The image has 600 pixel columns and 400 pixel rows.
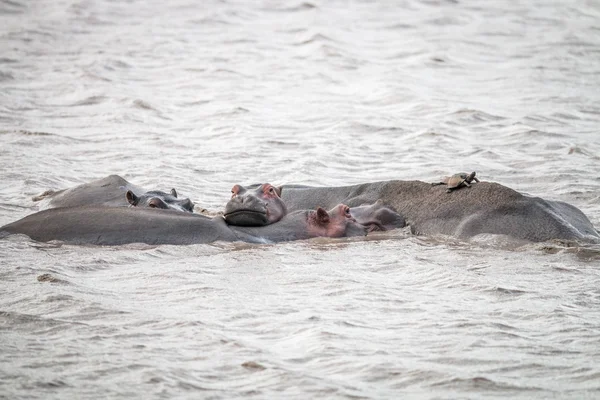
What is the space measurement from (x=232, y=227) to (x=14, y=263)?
5.51ft

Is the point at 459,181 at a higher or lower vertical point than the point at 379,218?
higher

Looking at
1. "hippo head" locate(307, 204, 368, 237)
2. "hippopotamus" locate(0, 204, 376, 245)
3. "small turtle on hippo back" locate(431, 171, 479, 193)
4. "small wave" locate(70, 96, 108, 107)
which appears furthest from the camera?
"small wave" locate(70, 96, 108, 107)

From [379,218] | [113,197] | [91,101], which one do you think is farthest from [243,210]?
[91,101]

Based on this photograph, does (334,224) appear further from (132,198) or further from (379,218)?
(132,198)

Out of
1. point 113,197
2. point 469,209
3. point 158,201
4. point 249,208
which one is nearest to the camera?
point 249,208

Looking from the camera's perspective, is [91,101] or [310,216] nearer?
[310,216]

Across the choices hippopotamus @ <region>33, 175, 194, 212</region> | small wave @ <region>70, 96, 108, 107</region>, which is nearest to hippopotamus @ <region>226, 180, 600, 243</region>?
hippopotamus @ <region>33, 175, 194, 212</region>

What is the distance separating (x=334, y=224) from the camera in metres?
8.51

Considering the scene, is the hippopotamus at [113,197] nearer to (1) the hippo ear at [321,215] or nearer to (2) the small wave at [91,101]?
(1) the hippo ear at [321,215]

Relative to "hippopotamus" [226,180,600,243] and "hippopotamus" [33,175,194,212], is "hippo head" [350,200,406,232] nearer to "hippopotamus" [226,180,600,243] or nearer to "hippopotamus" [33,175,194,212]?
"hippopotamus" [226,180,600,243]

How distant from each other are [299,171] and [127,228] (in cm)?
397

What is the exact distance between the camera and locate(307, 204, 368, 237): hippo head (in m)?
8.46

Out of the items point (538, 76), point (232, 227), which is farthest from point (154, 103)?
point (232, 227)

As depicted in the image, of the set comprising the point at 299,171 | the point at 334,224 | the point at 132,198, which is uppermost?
the point at 132,198
